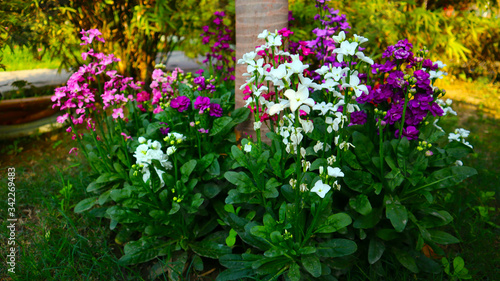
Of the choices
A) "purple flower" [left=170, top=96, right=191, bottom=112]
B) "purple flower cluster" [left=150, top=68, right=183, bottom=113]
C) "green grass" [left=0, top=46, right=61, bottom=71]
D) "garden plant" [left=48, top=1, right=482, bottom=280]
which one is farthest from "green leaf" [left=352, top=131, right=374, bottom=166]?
"green grass" [left=0, top=46, right=61, bottom=71]

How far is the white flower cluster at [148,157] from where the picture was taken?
A: 1.97 meters

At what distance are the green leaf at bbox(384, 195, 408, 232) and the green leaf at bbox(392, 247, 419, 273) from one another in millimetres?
286

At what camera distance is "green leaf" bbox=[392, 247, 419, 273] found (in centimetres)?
186

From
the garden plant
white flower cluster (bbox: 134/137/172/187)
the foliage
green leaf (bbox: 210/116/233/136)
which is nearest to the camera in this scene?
the garden plant

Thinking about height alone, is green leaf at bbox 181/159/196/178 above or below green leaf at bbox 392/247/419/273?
above

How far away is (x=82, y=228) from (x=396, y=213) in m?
1.96

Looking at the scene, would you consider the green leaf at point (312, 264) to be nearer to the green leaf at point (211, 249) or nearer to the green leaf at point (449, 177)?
the green leaf at point (211, 249)

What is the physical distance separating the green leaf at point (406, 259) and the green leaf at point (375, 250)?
0.32ft

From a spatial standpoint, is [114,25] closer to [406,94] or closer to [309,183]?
[309,183]

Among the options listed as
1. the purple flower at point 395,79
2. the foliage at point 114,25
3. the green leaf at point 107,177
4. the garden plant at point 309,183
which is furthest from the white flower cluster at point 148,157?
the foliage at point 114,25

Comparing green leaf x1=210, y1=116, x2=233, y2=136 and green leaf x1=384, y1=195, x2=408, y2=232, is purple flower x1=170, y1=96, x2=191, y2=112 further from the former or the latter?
green leaf x1=384, y1=195, x2=408, y2=232

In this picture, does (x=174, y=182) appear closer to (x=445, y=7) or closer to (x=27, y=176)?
(x=27, y=176)

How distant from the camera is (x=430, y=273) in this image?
79.0 inches

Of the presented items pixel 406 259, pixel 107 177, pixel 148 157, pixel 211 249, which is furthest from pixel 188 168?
pixel 406 259
